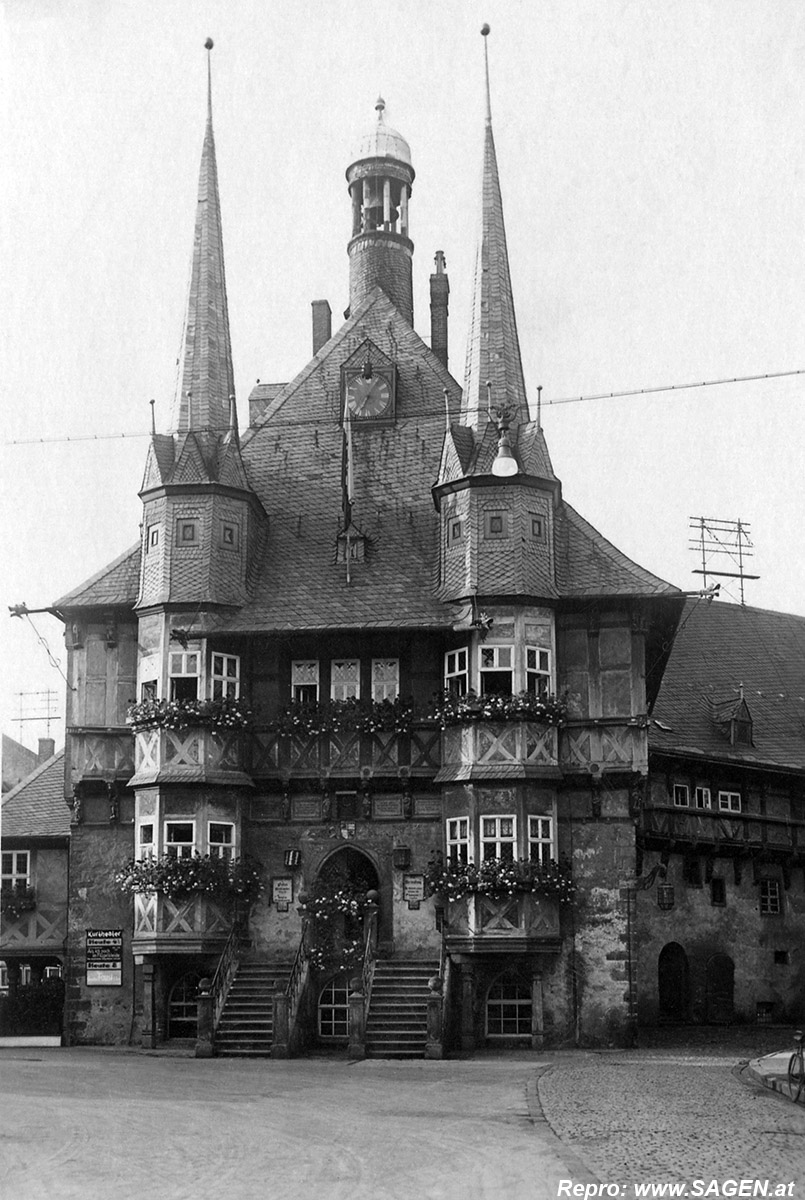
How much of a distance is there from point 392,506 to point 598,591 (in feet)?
18.4

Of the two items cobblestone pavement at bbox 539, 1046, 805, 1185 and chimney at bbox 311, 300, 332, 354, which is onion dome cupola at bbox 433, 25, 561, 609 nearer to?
chimney at bbox 311, 300, 332, 354

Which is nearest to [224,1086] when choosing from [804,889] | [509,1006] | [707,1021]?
[509,1006]

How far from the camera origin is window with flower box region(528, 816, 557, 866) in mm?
33062

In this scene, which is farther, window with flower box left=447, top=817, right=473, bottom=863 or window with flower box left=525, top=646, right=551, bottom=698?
window with flower box left=525, top=646, right=551, bottom=698

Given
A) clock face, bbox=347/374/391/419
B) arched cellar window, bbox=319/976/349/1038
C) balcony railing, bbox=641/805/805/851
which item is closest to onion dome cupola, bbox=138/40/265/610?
clock face, bbox=347/374/391/419

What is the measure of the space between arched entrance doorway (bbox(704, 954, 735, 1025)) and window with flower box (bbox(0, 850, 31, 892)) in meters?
18.1

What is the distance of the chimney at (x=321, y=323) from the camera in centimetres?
4647

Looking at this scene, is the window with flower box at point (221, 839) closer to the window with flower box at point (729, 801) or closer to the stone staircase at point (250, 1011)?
the stone staircase at point (250, 1011)

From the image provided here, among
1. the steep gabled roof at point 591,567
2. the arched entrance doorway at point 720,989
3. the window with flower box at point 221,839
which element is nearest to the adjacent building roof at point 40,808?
the window with flower box at point 221,839

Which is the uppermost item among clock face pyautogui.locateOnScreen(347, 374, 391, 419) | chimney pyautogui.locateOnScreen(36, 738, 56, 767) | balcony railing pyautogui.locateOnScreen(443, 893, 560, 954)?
clock face pyautogui.locateOnScreen(347, 374, 391, 419)

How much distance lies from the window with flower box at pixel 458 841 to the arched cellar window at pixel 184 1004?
607 centimetres

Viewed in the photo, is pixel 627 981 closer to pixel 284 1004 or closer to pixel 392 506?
pixel 284 1004

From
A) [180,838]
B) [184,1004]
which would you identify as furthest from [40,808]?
[180,838]

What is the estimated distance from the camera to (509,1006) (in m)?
33.7
